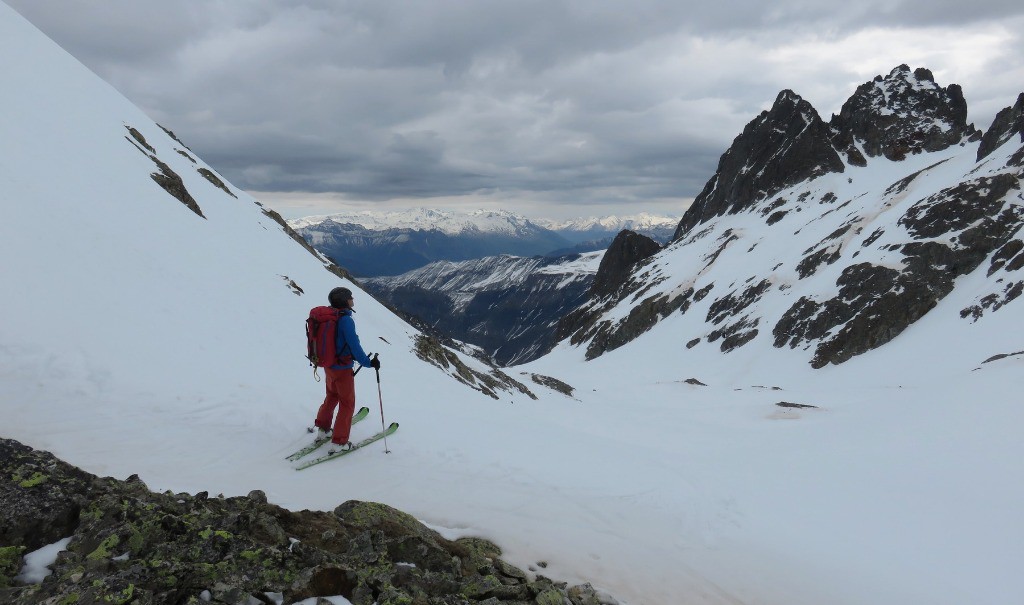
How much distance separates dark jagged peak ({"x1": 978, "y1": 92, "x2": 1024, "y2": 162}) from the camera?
255ft

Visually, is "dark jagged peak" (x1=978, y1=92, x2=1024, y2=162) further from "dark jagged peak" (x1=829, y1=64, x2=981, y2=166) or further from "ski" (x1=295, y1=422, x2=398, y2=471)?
"ski" (x1=295, y1=422, x2=398, y2=471)

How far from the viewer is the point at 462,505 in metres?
8.14

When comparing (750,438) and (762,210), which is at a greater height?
(762,210)

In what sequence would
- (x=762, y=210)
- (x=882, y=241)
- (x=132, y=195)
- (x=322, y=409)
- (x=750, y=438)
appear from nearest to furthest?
(x=322, y=409) < (x=750, y=438) < (x=132, y=195) < (x=882, y=241) < (x=762, y=210)

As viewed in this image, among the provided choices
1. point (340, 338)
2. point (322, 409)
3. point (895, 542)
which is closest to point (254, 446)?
point (322, 409)

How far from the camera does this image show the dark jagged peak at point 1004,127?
77581 millimetres

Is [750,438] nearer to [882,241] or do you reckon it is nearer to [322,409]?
[322,409]

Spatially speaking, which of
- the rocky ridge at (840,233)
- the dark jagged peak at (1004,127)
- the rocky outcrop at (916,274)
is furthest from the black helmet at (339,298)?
the dark jagged peak at (1004,127)

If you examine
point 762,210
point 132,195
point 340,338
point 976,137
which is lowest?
point 340,338

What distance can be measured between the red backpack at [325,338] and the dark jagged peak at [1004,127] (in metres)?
102

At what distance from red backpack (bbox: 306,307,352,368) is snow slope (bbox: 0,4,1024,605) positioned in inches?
72.9

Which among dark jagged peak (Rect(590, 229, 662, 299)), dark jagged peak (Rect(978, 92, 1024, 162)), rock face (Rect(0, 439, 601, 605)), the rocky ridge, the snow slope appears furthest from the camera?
dark jagged peak (Rect(590, 229, 662, 299))

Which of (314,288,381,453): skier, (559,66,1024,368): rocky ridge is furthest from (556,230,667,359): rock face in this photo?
(314,288,381,453): skier

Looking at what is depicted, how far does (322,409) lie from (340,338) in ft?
5.37
